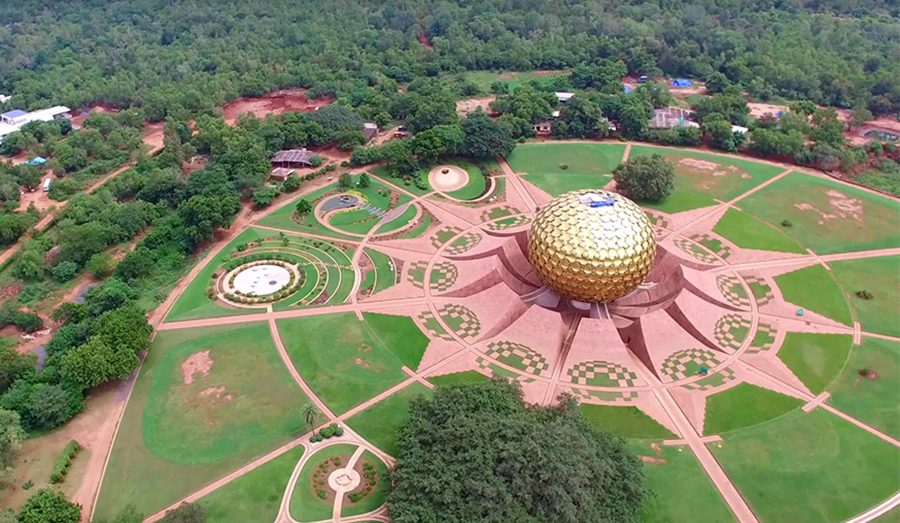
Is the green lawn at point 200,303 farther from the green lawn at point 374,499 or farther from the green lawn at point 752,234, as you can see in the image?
the green lawn at point 752,234

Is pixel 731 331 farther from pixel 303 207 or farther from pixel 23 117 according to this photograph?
pixel 23 117

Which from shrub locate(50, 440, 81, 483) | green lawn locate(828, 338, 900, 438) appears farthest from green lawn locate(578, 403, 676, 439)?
shrub locate(50, 440, 81, 483)

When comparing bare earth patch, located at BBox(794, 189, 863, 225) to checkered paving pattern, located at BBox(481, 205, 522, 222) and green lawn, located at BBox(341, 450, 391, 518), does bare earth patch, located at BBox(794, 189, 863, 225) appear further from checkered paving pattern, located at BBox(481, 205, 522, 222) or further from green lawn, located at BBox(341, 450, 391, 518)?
green lawn, located at BBox(341, 450, 391, 518)

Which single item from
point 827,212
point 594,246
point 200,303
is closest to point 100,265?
point 200,303

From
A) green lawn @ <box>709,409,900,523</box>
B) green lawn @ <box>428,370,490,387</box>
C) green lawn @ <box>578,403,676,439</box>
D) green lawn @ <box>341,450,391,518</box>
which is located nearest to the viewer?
green lawn @ <box>341,450,391,518</box>

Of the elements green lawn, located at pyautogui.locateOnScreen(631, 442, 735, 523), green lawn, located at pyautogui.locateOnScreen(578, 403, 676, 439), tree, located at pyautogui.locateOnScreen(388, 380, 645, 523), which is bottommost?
green lawn, located at pyautogui.locateOnScreen(578, 403, 676, 439)

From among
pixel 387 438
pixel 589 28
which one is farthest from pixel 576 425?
pixel 589 28
